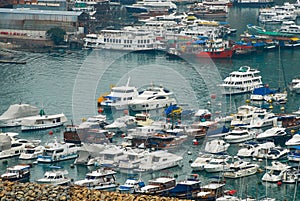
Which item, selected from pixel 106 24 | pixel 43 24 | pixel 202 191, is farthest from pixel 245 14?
pixel 202 191

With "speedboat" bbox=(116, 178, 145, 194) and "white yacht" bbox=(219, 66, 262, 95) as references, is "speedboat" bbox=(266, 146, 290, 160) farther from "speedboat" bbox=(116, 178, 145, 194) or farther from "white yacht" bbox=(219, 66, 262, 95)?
"white yacht" bbox=(219, 66, 262, 95)

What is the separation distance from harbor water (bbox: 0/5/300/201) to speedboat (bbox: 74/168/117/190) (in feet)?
0.43

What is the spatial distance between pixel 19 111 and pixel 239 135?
103 inches

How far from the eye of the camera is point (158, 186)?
9930 millimetres

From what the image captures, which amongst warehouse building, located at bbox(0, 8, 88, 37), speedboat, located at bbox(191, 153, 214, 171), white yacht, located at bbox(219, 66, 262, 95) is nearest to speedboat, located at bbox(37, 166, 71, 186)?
speedboat, located at bbox(191, 153, 214, 171)

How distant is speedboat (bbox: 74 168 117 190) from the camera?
10234mm

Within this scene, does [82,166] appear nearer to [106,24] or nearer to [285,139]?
[285,139]

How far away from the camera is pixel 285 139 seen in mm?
Answer: 12266

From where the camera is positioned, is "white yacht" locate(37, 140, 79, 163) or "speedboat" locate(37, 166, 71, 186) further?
"white yacht" locate(37, 140, 79, 163)

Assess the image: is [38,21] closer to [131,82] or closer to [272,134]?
[131,82]

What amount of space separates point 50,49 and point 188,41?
2.34 meters

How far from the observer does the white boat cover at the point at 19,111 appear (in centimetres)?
1325

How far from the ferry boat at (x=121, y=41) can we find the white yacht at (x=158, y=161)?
8848 mm

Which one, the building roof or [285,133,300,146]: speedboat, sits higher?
the building roof
